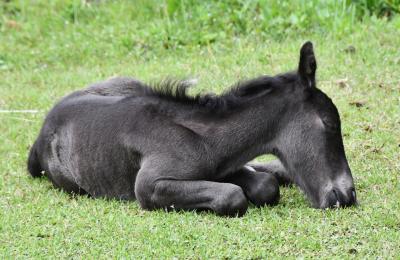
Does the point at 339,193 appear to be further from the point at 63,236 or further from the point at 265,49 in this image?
the point at 265,49

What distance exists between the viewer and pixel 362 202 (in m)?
7.54

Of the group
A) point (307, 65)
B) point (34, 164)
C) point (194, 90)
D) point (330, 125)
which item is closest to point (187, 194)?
point (330, 125)

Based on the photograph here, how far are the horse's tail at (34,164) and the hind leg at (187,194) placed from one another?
1.94m

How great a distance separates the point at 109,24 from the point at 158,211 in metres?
8.31

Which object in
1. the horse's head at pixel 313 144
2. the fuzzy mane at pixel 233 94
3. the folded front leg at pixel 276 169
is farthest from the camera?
the folded front leg at pixel 276 169

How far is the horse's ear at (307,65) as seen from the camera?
7.47 m

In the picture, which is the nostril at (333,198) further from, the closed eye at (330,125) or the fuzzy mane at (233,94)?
the fuzzy mane at (233,94)

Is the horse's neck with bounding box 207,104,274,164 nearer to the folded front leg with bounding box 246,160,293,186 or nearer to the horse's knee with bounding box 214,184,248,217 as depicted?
the horse's knee with bounding box 214,184,248,217

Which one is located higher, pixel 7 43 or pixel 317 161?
pixel 317 161

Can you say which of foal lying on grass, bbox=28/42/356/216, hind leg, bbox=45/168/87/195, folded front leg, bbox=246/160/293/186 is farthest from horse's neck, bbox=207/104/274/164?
hind leg, bbox=45/168/87/195

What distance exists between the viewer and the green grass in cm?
656

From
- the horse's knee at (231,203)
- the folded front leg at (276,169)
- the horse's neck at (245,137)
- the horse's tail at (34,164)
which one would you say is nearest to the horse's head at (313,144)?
the horse's neck at (245,137)

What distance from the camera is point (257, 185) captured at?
7711mm

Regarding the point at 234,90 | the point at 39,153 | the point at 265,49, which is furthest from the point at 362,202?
the point at 265,49
